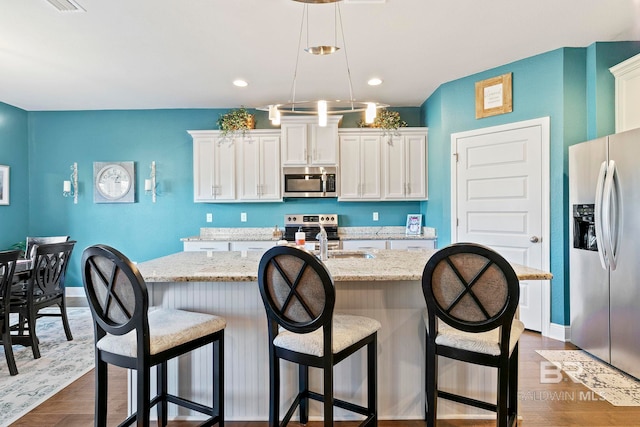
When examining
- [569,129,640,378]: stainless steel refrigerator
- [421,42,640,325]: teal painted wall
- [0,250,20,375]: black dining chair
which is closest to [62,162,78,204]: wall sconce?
[0,250,20,375]: black dining chair

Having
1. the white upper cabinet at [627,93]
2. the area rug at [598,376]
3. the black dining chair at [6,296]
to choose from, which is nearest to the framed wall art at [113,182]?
the black dining chair at [6,296]

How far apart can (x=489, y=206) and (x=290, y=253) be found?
298cm

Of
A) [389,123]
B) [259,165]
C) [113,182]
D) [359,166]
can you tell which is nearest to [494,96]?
[389,123]

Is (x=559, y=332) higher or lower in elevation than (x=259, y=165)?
lower

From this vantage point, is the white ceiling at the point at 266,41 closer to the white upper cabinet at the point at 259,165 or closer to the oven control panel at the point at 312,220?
the white upper cabinet at the point at 259,165

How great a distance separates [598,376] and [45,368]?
13.6 feet

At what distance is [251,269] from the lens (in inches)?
74.5

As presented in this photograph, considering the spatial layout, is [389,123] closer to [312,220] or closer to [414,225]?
[414,225]

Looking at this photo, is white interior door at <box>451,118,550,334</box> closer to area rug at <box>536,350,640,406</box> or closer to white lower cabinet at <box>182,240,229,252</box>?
area rug at <box>536,350,640,406</box>

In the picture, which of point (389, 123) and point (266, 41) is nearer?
point (266, 41)

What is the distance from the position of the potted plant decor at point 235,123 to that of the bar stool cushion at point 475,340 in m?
3.80

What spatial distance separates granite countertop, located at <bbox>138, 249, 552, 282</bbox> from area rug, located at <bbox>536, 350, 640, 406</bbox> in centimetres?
117

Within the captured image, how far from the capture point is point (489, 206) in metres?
3.70

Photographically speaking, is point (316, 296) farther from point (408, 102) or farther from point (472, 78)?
point (408, 102)
